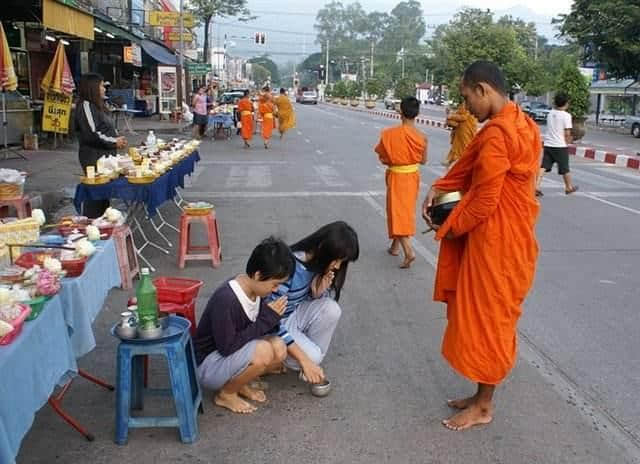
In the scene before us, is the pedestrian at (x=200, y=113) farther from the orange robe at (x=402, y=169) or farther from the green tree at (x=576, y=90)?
the orange robe at (x=402, y=169)

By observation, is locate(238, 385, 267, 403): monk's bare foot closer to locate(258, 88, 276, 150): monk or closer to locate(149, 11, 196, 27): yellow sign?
locate(258, 88, 276, 150): monk

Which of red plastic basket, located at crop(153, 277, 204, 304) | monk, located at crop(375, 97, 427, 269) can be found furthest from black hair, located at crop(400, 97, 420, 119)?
red plastic basket, located at crop(153, 277, 204, 304)

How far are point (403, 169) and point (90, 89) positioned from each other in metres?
3.23

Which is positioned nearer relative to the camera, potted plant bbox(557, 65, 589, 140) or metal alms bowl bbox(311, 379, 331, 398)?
metal alms bowl bbox(311, 379, 331, 398)

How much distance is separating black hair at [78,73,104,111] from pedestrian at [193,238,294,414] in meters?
4.20

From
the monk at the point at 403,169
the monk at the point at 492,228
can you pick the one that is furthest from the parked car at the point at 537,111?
the monk at the point at 492,228

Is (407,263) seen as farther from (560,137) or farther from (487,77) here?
(560,137)

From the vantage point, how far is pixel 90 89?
7207 mm

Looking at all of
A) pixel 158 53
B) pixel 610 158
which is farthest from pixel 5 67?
pixel 158 53

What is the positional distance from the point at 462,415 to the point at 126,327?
5.81ft

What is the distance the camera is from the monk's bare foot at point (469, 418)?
3.71 metres

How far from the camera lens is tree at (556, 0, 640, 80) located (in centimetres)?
2873

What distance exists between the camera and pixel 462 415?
3.75m

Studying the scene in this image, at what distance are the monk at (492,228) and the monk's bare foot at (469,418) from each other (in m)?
0.26
